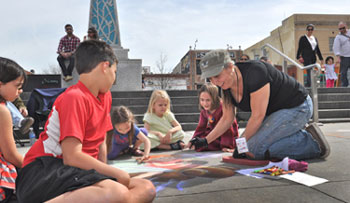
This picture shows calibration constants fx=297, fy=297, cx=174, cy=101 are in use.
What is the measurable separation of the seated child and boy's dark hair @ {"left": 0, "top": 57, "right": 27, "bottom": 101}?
1.70ft

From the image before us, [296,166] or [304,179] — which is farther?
[296,166]

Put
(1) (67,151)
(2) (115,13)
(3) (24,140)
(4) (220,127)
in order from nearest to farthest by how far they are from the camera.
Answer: (1) (67,151) < (4) (220,127) < (3) (24,140) < (2) (115,13)

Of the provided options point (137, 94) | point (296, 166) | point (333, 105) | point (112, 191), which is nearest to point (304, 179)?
point (296, 166)

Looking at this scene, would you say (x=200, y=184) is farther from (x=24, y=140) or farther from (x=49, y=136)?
(x=24, y=140)

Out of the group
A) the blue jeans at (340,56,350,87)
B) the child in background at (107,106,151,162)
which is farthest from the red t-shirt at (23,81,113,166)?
the blue jeans at (340,56,350,87)

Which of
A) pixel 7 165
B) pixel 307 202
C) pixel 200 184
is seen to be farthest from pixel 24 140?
pixel 307 202

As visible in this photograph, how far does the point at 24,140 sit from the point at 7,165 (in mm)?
3446

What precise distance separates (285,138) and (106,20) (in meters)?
7.15

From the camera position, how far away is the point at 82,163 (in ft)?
4.11

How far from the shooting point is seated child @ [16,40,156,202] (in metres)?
1.23

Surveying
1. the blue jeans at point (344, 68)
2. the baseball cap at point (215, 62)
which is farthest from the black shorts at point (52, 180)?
the blue jeans at point (344, 68)

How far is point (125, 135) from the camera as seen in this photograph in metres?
3.20

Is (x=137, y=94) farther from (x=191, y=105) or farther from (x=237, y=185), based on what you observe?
(x=237, y=185)

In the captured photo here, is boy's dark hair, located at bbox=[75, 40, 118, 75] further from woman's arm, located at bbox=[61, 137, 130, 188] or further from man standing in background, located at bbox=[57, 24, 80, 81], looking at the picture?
man standing in background, located at bbox=[57, 24, 80, 81]
